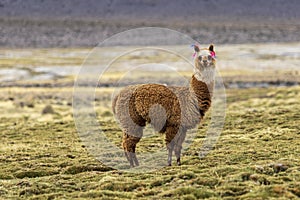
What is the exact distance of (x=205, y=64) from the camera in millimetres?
12867

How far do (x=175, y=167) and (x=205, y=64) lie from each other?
9.48 feet

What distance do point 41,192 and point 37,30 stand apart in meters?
103

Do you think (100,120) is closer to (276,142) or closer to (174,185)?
(276,142)

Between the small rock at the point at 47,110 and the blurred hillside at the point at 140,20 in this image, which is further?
the blurred hillside at the point at 140,20

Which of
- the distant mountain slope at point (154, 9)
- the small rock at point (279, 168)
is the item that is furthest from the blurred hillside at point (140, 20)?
the small rock at point (279, 168)

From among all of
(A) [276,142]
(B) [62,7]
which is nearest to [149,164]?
(A) [276,142]

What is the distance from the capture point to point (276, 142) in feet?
57.1

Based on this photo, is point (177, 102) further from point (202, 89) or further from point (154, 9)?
point (154, 9)

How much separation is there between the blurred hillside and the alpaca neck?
85.5 m

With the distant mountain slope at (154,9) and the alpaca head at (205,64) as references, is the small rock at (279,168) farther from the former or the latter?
the distant mountain slope at (154,9)

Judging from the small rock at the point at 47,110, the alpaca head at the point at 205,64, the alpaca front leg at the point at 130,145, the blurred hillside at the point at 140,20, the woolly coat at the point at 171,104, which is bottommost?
the small rock at the point at 47,110

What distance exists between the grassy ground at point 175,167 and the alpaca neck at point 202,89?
1672 mm

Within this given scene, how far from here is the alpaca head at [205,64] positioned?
12758 millimetres

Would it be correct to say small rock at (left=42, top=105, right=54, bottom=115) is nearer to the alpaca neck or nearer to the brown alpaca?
the brown alpaca
